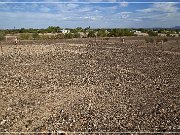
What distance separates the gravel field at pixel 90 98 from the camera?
9969mm

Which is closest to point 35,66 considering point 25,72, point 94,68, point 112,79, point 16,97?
point 25,72

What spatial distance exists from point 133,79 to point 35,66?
24.8 ft

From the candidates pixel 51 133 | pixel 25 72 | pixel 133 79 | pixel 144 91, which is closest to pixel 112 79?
pixel 133 79

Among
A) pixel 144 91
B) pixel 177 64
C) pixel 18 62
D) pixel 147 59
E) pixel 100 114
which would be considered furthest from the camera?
pixel 147 59

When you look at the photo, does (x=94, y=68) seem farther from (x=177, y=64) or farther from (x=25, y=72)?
(x=177, y=64)

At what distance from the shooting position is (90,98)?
13172mm

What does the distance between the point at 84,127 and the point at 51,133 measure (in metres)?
1.03

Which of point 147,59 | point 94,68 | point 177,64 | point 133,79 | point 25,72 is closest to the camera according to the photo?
point 133,79

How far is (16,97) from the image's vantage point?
13.3 metres

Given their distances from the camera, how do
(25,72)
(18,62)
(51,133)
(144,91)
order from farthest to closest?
(18,62) → (25,72) → (144,91) → (51,133)

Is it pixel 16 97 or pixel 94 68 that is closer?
pixel 16 97

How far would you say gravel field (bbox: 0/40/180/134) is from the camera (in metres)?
9.97

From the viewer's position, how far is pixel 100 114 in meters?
10.9

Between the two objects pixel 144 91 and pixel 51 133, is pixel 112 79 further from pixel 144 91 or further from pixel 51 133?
pixel 51 133
